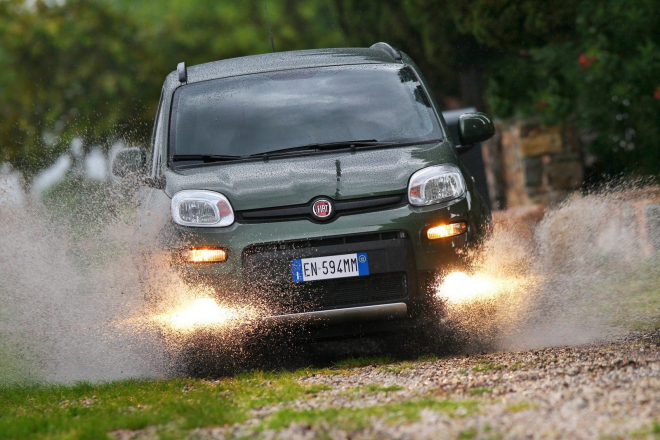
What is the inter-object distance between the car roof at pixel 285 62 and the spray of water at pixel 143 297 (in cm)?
104

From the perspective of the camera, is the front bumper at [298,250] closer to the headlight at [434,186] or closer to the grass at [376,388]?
the headlight at [434,186]

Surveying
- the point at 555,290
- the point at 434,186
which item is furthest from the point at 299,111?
the point at 555,290

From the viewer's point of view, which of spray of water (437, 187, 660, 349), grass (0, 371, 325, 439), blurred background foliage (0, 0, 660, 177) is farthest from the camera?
blurred background foliage (0, 0, 660, 177)

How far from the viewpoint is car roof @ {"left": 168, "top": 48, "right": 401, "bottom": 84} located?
8.09 m

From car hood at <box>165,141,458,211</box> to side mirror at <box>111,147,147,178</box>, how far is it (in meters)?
0.70

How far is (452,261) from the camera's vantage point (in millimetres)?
6715

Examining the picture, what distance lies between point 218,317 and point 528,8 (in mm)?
8562

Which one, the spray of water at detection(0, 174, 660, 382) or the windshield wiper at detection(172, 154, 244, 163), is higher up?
the windshield wiper at detection(172, 154, 244, 163)

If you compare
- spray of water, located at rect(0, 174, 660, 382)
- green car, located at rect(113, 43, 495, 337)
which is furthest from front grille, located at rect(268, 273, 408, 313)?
spray of water, located at rect(0, 174, 660, 382)

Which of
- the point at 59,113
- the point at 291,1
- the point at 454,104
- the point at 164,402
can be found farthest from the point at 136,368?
the point at 291,1

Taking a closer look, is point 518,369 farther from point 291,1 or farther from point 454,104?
point 291,1

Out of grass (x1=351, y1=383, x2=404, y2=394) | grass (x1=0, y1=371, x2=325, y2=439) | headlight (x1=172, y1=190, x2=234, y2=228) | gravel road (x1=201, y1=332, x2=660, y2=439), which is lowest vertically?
gravel road (x1=201, y1=332, x2=660, y2=439)

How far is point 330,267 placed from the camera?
6527 millimetres

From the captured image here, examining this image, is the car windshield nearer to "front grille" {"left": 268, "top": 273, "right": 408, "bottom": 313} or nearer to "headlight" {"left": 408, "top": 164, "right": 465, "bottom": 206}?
"headlight" {"left": 408, "top": 164, "right": 465, "bottom": 206}
